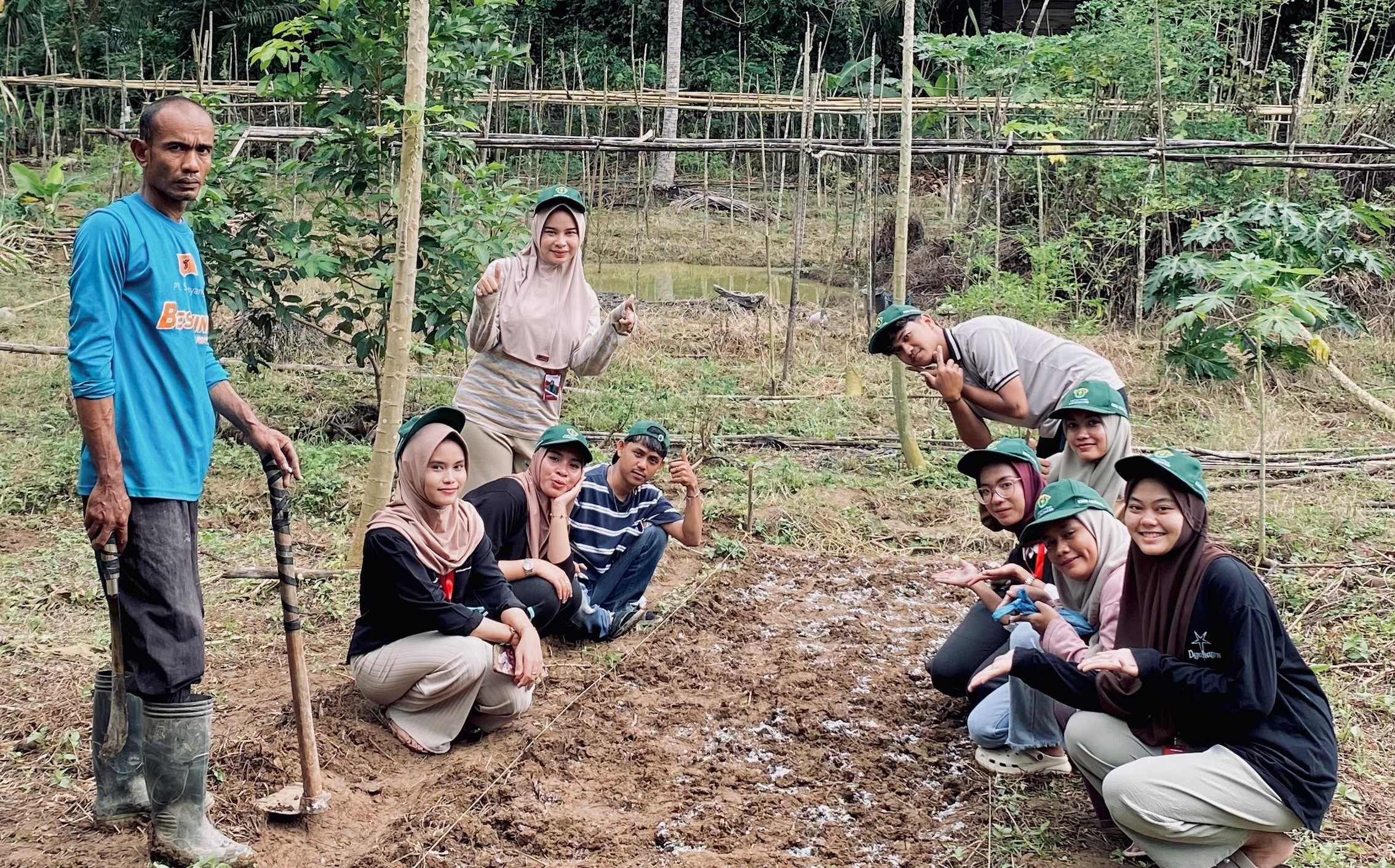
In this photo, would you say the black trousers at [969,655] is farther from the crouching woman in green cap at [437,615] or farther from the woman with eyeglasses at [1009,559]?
the crouching woman in green cap at [437,615]

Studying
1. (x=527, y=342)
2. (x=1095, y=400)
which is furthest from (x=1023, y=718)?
(x=527, y=342)

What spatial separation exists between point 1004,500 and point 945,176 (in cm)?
1186

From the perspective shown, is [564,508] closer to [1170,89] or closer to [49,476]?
[49,476]

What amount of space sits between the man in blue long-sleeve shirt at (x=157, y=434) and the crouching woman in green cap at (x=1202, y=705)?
212cm

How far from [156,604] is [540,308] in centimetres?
→ 230

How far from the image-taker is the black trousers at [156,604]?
2824mm

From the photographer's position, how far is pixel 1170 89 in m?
10.2

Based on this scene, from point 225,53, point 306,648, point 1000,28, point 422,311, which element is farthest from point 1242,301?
point 225,53

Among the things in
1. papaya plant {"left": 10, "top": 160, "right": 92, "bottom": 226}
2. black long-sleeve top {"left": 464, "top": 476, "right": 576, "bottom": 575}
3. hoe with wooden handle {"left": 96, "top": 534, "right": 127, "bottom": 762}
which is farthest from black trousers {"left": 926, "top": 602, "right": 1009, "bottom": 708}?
papaya plant {"left": 10, "top": 160, "right": 92, "bottom": 226}

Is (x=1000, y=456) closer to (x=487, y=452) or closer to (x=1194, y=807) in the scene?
(x=1194, y=807)

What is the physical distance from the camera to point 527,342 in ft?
16.0

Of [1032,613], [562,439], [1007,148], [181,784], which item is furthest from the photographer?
[1007,148]

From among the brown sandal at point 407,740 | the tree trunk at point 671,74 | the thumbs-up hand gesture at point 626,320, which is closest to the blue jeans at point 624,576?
the thumbs-up hand gesture at point 626,320

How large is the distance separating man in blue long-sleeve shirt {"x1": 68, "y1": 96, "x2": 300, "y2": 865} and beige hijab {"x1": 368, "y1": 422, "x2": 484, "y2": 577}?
593 millimetres
